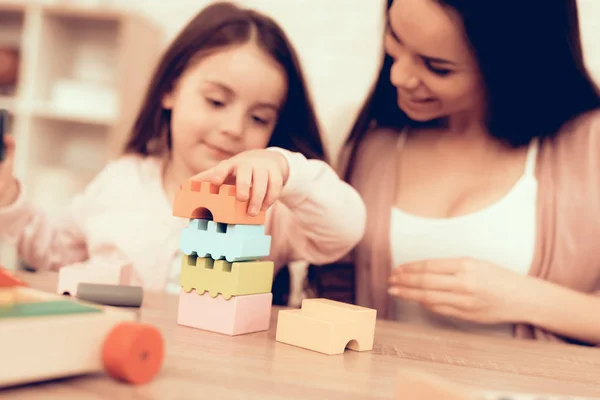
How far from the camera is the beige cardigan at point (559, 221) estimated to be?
824 millimetres

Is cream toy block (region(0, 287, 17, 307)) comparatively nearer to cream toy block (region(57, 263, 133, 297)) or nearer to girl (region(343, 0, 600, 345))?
cream toy block (region(57, 263, 133, 297))

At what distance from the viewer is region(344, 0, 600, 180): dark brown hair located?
79cm

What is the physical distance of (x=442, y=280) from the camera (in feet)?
2.44

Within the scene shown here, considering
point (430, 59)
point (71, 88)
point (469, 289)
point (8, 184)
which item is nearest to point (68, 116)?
point (71, 88)

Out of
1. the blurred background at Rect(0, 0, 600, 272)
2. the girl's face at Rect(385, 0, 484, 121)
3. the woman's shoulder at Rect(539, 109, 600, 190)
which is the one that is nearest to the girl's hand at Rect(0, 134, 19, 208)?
the blurred background at Rect(0, 0, 600, 272)

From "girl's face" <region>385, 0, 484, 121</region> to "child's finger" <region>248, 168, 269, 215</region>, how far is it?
1.14 ft

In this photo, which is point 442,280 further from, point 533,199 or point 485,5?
point 485,5

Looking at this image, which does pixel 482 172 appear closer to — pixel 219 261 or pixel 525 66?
pixel 525 66

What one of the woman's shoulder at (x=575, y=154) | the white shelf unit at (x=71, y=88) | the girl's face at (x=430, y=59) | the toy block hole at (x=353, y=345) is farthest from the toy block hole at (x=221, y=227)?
the white shelf unit at (x=71, y=88)

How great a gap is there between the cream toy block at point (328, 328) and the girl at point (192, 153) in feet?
0.70

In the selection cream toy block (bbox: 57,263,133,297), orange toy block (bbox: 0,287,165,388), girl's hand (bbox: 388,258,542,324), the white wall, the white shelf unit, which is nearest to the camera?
orange toy block (bbox: 0,287,165,388)

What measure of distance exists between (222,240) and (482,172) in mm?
493

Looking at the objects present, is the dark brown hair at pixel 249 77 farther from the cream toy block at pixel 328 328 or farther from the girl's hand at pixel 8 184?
the cream toy block at pixel 328 328

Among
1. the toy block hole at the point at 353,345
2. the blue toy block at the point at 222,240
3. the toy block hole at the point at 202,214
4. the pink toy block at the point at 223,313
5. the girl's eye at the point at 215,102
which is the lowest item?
the toy block hole at the point at 353,345
